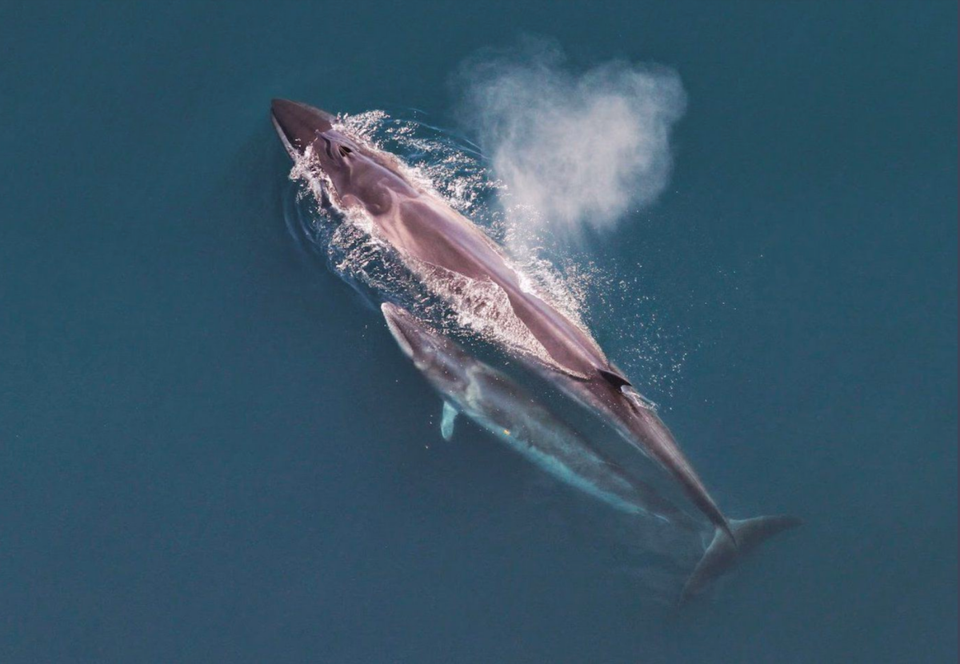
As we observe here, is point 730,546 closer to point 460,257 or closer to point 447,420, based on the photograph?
point 447,420

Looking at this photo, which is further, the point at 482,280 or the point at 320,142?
the point at 320,142

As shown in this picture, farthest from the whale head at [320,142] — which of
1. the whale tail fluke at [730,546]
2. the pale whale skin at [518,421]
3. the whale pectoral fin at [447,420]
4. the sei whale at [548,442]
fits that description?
the whale tail fluke at [730,546]

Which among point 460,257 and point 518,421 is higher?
point 460,257

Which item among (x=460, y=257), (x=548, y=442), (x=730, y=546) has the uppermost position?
(x=460, y=257)

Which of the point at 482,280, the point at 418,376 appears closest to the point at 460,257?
the point at 482,280

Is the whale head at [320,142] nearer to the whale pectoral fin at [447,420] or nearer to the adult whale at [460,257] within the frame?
the adult whale at [460,257]

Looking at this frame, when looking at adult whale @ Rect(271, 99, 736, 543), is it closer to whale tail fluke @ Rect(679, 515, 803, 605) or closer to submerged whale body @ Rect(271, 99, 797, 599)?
submerged whale body @ Rect(271, 99, 797, 599)

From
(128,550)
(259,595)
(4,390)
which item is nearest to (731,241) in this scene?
(259,595)
